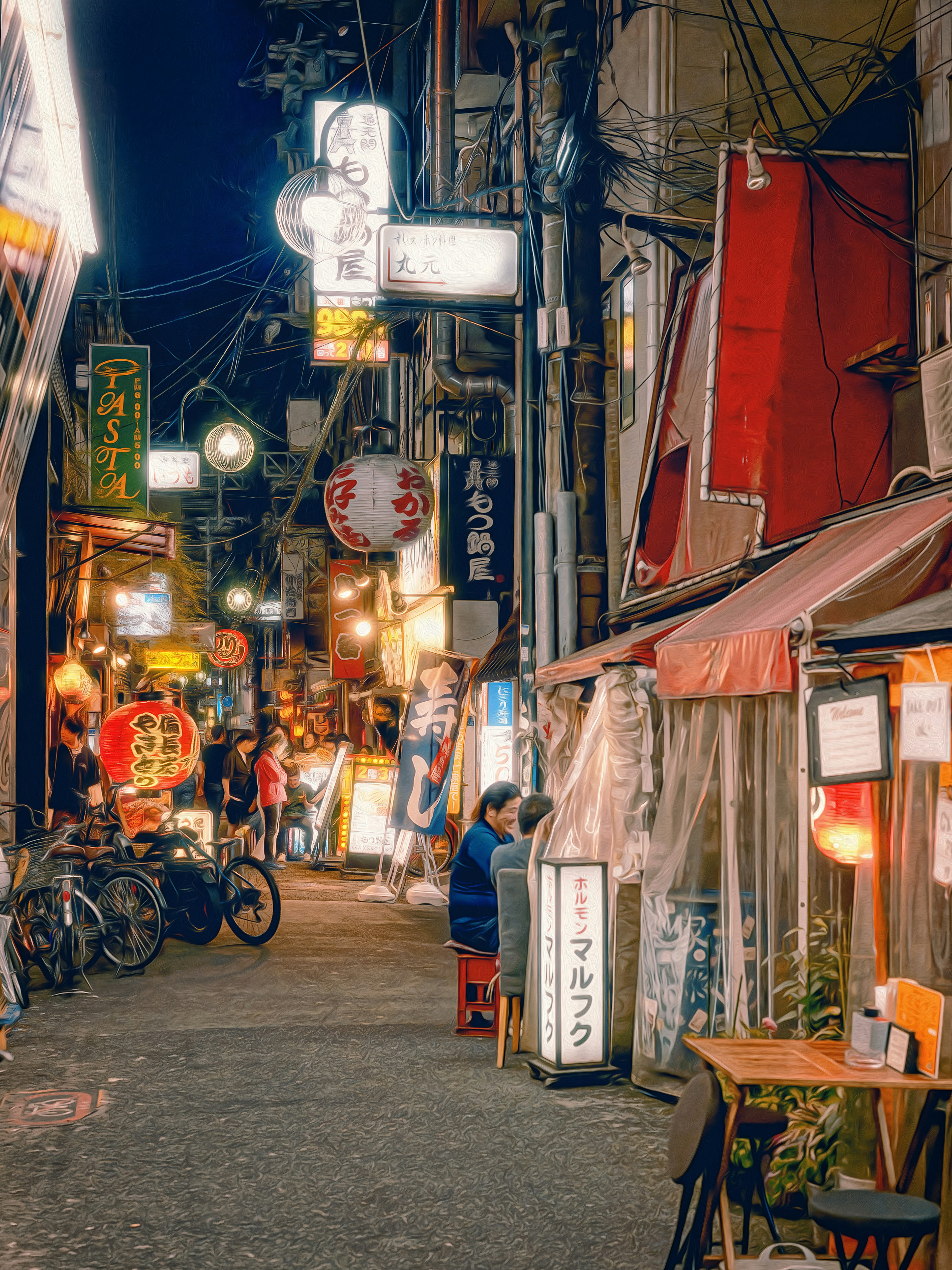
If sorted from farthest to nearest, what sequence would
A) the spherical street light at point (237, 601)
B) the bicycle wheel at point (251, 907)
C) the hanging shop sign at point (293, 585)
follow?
A: the hanging shop sign at point (293, 585) → the spherical street light at point (237, 601) → the bicycle wheel at point (251, 907)

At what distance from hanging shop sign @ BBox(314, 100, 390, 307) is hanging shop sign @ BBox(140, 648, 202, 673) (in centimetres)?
1433

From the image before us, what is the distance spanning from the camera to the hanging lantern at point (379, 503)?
16.3 m

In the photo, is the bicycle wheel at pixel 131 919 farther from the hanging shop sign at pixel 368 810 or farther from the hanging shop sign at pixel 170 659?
the hanging shop sign at pixel 170 659

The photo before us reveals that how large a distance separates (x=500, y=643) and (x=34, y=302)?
1617 centimetres

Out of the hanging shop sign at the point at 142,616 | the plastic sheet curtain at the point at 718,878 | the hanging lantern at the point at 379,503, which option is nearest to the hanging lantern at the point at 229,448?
the hanging shop sign at the point at 142,616

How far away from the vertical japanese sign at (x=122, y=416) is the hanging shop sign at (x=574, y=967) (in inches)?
506

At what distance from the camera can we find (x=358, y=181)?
16875 millimetres

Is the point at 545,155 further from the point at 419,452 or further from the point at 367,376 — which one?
the point at 367,376

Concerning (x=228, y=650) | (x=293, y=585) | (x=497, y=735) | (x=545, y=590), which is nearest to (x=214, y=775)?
(x=497, y=735)

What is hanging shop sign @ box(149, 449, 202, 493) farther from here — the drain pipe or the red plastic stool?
the red plastic stool

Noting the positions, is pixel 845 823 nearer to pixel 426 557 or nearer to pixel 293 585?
pixel 426 557

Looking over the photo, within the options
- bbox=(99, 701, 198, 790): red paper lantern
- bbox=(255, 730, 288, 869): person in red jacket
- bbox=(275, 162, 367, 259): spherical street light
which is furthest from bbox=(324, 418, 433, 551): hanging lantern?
bbox=(255, 730, 288, 869): person in red jacket

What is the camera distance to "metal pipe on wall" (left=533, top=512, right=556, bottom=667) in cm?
1212

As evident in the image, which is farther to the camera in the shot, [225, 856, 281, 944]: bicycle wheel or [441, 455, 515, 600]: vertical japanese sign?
[441, 455, 515, 600]: vertical japanese sign
